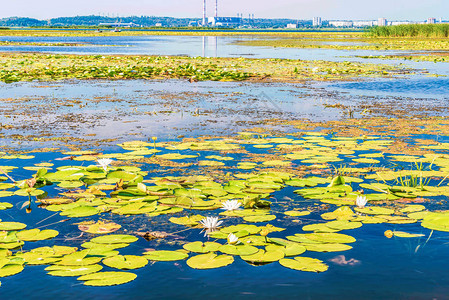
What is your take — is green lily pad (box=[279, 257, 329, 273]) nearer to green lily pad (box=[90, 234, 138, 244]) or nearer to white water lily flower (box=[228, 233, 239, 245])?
white water lily flower (box=[228, 233, 239, 245])

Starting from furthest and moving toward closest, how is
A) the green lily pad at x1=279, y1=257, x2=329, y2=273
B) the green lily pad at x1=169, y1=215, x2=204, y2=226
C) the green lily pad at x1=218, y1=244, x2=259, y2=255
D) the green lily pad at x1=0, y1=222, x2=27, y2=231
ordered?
the green lily pad at x1=169, y1=215, x2=204, y2=226 < the green lily pad at x1=0, y1=222, x2=27, y2=231 < the green lily pad at x1=218, y1=244, x2=259, y2=255 < the green lily pad at x1=279, y1=257, x2=329, y2=273

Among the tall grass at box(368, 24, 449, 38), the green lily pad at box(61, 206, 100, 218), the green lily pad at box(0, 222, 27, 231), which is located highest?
the tall grass at box(368, 24, 449, 38)

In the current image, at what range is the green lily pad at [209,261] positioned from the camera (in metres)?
3.43

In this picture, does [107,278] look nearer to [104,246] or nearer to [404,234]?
[104,246]

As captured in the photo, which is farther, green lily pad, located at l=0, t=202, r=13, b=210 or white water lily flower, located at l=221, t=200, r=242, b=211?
green lily pad, located at l=0, t=202, r=13, b=210

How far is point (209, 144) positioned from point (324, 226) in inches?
132

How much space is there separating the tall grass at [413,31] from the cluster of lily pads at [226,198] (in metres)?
49.2

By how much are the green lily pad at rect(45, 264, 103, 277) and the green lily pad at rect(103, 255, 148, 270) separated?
9 centimetres

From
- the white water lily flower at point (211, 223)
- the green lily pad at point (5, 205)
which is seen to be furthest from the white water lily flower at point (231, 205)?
the green lily pad at point (5, 205)

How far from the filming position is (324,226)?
164 inches

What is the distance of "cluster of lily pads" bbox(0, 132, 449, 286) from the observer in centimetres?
361

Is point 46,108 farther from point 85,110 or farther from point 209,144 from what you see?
point 209,144

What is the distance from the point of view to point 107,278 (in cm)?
323

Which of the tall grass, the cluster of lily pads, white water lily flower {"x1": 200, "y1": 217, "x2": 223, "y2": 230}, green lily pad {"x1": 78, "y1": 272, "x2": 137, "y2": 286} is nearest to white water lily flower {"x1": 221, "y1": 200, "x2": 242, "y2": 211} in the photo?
the cluster of lily pads
